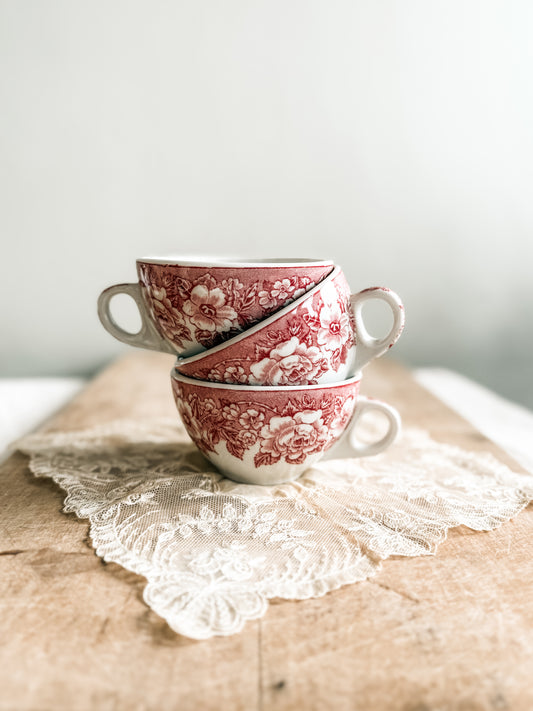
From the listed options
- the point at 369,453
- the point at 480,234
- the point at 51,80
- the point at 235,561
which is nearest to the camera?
the point at 235,561

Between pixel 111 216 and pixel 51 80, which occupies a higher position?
pixel 51 80

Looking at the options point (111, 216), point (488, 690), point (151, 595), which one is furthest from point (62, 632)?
point (111, 216)

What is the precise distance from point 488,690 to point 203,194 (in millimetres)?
1253

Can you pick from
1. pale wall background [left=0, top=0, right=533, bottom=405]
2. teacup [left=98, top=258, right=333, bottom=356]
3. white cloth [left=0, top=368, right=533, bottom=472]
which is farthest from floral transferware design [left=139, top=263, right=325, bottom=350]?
pale wall background [left=0, top=0, right=533, bottom=405]

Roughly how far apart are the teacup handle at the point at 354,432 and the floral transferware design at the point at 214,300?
141 millimetres

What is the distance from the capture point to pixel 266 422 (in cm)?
54

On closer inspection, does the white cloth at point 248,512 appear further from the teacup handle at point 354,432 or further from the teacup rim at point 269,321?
the teacup rim at point 269,321

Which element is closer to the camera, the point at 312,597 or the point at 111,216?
the point at 312,597

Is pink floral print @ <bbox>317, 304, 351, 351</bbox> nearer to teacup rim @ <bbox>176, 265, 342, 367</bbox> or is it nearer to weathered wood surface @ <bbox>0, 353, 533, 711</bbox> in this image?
teacup rim @ <bbox>176, 265, 342, 367</bbox>

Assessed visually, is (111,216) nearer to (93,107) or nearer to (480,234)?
(93,107)

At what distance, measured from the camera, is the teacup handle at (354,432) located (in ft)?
1.96

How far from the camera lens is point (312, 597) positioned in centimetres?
41

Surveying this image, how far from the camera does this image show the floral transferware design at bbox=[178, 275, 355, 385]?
0.52 metres

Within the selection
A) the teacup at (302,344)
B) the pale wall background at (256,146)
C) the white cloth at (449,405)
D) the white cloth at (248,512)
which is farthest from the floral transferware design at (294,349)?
the pale wall background at (256,146)
